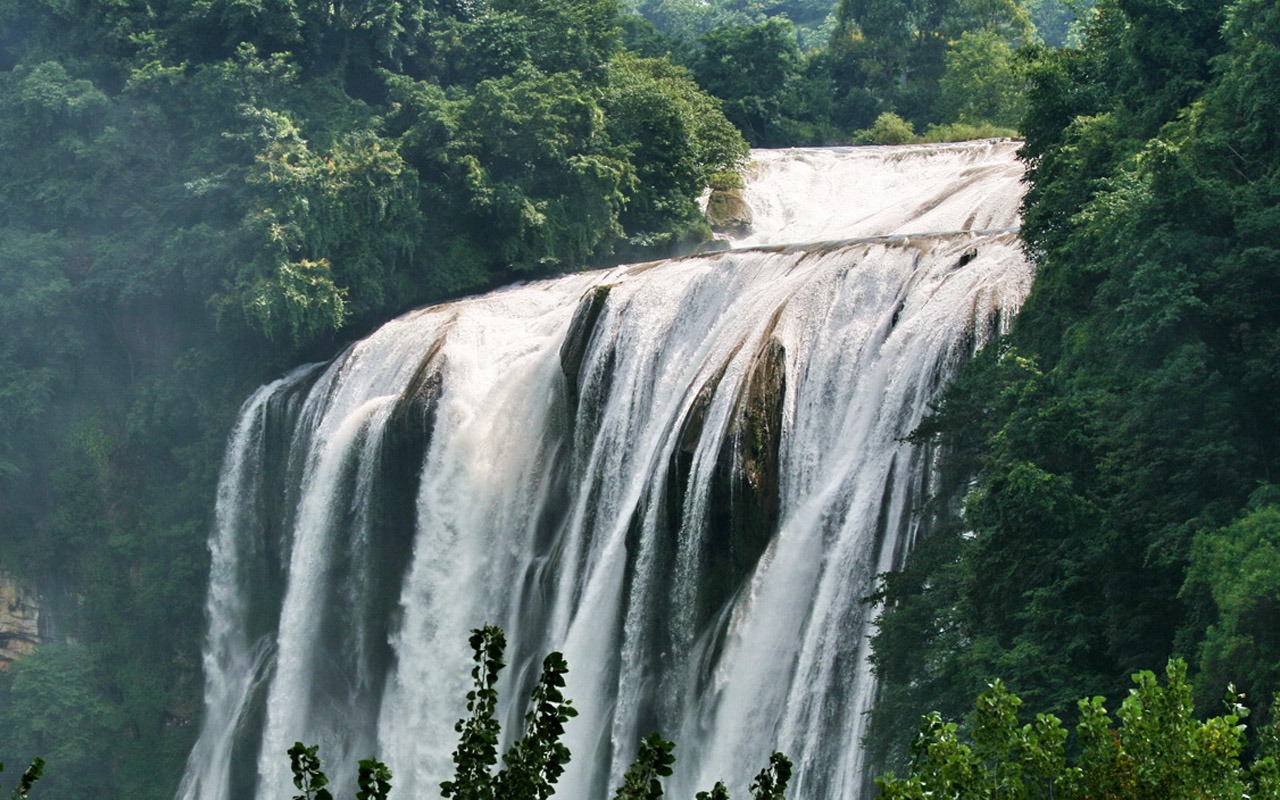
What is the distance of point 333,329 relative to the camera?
3762 centimetres

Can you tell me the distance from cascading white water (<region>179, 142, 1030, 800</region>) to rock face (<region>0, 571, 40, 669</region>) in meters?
5.58

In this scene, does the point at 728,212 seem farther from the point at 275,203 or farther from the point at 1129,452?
the point at 1129,452

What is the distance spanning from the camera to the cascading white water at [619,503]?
22.9 m

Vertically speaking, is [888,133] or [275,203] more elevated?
[888,133]

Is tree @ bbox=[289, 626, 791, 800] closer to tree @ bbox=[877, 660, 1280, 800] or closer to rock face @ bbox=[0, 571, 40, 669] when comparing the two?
tree @ bbox=[877, 660, 1280, 800]

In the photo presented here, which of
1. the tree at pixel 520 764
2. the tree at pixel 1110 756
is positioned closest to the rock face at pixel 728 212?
the tree at pixel 1110 756

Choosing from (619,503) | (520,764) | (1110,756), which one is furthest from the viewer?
(619,503)

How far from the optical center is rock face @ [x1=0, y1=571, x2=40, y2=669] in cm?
3978

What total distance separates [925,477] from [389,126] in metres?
22.0

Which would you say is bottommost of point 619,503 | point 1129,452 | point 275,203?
point 619,503

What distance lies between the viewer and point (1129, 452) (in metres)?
19.5

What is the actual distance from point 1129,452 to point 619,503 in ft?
30.6

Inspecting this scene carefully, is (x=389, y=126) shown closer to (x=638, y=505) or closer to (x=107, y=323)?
(x=107, y=323)

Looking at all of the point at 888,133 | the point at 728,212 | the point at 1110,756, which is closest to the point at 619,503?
the point at 728,212
